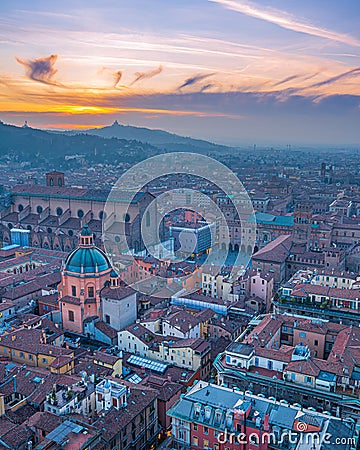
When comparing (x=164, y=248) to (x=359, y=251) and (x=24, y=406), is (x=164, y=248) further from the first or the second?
(x=24, y=406)

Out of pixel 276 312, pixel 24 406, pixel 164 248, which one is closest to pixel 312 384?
pixel 276 312

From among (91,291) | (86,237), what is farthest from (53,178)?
(91,291)

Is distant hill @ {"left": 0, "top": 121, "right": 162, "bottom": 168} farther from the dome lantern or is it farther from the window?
the window

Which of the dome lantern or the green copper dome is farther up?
the dome lantern

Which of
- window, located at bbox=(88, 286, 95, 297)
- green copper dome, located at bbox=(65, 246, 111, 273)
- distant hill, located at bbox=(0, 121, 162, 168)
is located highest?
distant hill, located at bbox=(0, 121, 162, 168)

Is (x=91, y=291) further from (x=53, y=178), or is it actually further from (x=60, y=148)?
(x=60, y=148)

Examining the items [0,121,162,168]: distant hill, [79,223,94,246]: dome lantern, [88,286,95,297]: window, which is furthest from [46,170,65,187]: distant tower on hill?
[0,121,162,168]: distant hill

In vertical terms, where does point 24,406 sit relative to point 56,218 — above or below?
below

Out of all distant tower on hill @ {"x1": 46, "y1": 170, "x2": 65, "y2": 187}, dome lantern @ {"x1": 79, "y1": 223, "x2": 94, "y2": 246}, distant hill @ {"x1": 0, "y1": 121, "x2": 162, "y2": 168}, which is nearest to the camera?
dome lantern @ {"x1": 79, "y1": 223, "x2": 94, "y2": 246}
